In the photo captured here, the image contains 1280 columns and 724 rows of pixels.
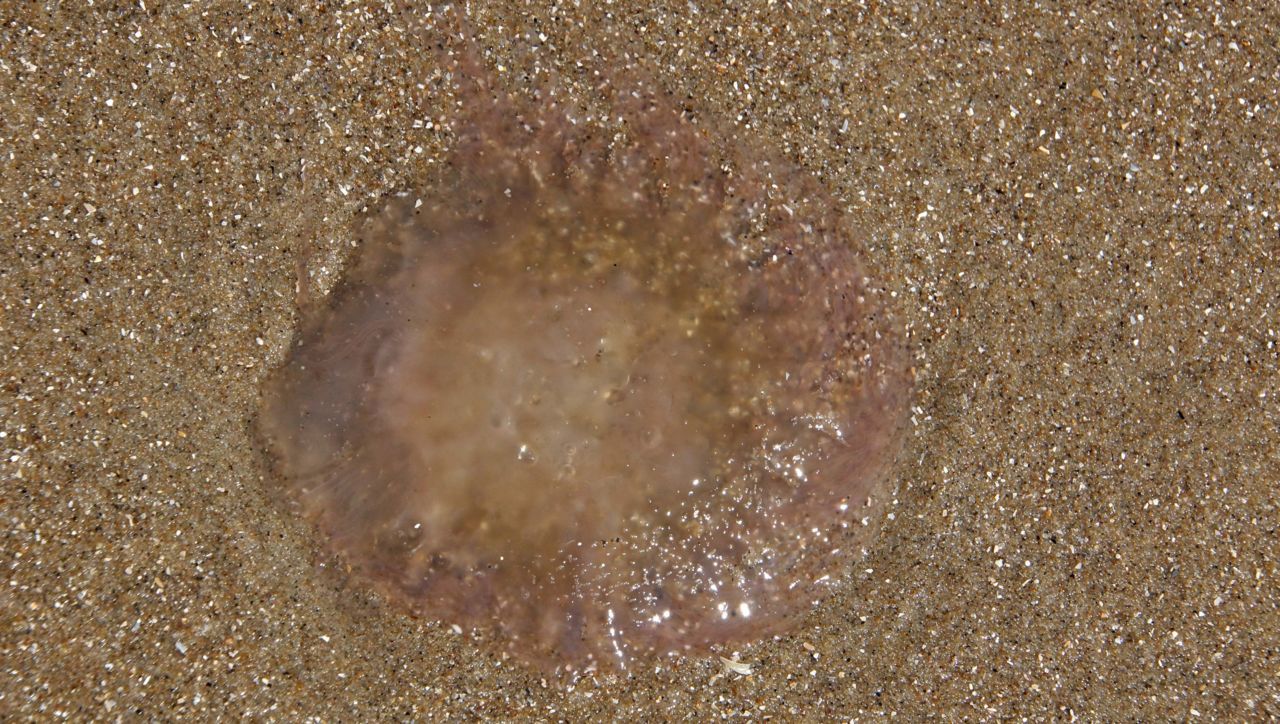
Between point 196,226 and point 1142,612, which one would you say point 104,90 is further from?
point 1142,612

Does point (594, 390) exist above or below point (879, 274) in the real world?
below

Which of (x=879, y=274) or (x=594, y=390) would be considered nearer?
(x=594, y=390)

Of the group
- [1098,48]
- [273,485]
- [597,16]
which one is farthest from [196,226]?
[1098,48]

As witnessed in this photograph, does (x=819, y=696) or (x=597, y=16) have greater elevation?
(x=597, y=16)

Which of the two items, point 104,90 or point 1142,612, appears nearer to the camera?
point 104,90
